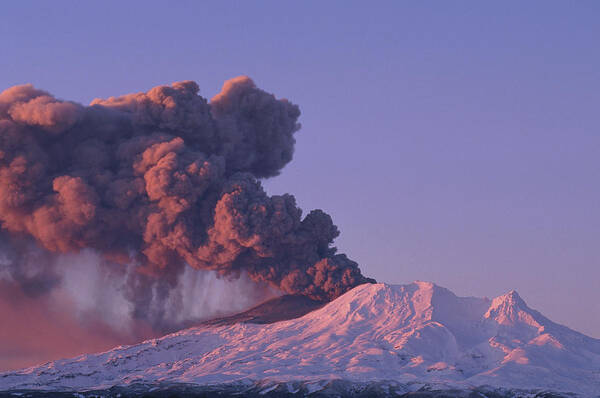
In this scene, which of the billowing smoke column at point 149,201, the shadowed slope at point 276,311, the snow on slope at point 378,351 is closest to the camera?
the snow on slope at point 378,351

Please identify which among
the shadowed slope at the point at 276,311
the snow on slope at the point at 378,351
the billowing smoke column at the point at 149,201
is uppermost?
the billowing smoke column at the point at 149,201

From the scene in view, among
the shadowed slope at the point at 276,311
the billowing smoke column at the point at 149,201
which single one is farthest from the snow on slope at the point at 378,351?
the billowing smoke column at the point at 149,201

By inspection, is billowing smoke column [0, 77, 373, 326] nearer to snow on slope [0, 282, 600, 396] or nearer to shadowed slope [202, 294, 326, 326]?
shadowed slope [202, 294, 326, 326]

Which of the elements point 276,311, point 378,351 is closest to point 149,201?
point 276,311

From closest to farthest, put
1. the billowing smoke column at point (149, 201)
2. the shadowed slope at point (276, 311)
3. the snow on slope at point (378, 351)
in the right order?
the snow on slope at point (378, 351) < the billowing smoke column at point (149, 201) < the shadowed slope at point (276, 311)

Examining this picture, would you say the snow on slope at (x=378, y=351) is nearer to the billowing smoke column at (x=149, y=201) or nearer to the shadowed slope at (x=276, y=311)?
the shadowed slope at (x=276, y=311)

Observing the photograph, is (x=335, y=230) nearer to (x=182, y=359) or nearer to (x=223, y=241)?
(x=223, y=241)
